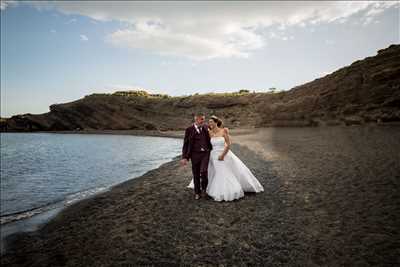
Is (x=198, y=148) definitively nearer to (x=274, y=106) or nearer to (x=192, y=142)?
(x=192, y=142)

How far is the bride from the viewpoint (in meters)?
7.71

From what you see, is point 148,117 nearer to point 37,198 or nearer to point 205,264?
point 37,198

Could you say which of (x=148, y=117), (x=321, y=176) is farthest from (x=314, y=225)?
(x=148, y=117)

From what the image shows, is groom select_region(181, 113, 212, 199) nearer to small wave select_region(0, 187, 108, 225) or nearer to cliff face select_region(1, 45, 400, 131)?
small wave select_region(0, 187, 108, 225)

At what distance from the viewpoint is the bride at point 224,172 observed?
7711mm

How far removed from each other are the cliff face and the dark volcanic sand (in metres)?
25.8

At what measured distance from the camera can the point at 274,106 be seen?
4494 centimetres

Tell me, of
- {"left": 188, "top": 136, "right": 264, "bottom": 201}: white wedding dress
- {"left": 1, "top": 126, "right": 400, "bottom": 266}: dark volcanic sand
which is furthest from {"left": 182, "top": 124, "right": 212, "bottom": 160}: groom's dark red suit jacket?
{"left": 1, "top": 126, "right": 400, "bottom": 266}: dark volcanic sand

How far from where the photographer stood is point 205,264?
435cm

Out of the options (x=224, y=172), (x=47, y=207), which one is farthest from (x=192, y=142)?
(x=47, y=207)

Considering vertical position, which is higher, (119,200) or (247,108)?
(247,108)

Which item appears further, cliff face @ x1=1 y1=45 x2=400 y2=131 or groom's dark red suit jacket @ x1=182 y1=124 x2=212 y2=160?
cliff face @ x1=1 y1=45 x2=400 y2=131

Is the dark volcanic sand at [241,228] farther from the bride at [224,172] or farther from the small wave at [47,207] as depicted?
the small wave at [47,207]

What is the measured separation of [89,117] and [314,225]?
85.7 m
